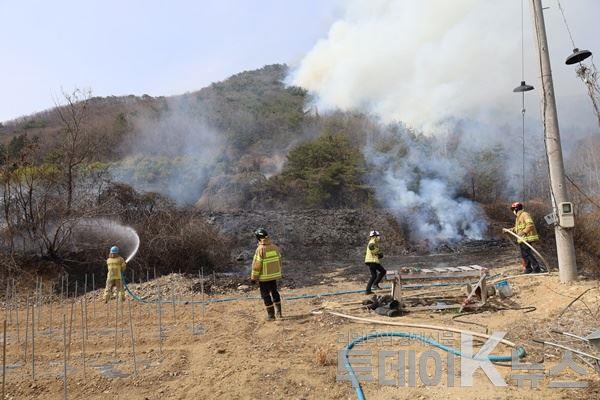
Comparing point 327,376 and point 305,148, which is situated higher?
point 305,148

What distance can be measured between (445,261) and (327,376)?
41.6 feet

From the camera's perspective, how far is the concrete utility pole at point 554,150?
7641 mm

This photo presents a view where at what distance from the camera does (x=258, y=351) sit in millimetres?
5988

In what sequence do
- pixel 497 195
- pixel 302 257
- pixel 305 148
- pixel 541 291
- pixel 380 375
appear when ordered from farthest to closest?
pixel 305 148 → pixel 497 195 → pixel 302 257 → pixel 541 291 → pixel 380 375

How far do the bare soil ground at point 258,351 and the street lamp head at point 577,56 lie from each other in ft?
11.8

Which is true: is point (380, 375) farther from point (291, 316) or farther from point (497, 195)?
point (497, 195)

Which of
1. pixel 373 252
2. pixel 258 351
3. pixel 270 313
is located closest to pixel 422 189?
pixel 373 252

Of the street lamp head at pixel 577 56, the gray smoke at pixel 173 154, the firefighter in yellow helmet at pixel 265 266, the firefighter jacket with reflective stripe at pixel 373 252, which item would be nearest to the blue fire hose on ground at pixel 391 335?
the firefighter in yellow helmet at pixel 265 266

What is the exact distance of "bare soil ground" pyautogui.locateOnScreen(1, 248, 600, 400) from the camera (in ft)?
14.7

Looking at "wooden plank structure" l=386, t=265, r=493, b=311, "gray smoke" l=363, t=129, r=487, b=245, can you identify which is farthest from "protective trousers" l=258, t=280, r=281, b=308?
"gray smoke" l=363, t=129, r=487, b=245

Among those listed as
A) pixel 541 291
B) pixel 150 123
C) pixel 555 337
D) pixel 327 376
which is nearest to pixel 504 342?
pixel 555 337

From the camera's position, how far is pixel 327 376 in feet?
15.9

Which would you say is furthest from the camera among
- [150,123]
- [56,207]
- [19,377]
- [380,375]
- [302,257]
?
[150,123]

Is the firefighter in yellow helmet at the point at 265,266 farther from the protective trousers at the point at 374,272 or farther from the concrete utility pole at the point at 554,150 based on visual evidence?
the concrete utility pole at the point at 554,150
